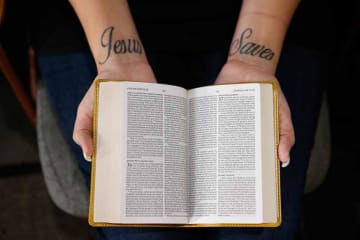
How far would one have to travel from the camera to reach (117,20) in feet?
2.57

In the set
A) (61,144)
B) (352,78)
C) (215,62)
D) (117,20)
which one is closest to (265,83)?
(215,62)

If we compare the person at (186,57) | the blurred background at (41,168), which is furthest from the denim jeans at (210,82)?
the blurred background at (41,168)

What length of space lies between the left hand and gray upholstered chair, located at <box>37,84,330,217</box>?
0.17 metres

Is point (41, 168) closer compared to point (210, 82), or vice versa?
point (210, 82)

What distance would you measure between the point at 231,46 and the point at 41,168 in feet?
2.07

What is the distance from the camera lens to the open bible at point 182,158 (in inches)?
26.8

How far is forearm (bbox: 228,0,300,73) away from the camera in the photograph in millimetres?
786

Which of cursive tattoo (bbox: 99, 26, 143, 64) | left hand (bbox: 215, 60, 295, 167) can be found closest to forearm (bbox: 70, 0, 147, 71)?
cursive tattoo (bbox: 99, 26, 143, 64)

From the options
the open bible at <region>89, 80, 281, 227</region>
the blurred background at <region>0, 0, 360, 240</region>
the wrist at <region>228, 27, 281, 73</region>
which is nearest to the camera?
the open bible at <region>89, 80, 281, 227</region>

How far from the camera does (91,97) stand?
728 millimetres

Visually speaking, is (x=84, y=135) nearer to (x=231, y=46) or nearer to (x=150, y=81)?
(x=150, y=81)

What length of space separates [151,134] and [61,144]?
26 cm

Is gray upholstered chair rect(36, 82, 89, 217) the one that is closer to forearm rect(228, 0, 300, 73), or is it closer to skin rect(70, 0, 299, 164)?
skin rect(70, 0, 299, 164)

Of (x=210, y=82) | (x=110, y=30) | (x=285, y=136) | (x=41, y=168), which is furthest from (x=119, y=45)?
(x=41, y=168)
